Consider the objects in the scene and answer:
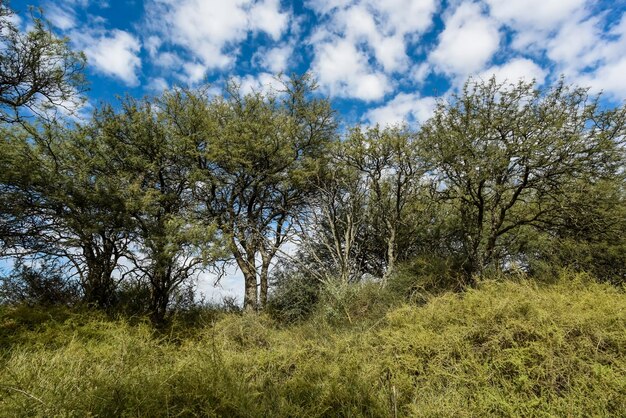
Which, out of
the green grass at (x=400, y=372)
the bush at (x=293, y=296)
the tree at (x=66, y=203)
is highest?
Answer: the tree at (x=66, y=203)

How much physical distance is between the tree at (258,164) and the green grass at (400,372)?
7319 millimetres

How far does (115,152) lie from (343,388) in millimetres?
11509

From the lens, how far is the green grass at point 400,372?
3686 mm

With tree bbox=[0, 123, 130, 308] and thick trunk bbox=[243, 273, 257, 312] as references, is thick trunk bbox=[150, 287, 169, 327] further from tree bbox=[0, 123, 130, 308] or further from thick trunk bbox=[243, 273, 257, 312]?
thick trunk bbox=[243, 273, 257, 312]

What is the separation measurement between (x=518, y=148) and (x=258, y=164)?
9.19m

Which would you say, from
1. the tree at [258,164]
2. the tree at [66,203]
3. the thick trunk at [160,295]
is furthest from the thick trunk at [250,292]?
the tree at [66,203]

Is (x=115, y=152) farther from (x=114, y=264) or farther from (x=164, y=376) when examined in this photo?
(x=164, y=376)

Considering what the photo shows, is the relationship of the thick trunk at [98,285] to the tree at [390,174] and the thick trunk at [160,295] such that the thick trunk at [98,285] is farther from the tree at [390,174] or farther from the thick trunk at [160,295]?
the tree at [390,174]

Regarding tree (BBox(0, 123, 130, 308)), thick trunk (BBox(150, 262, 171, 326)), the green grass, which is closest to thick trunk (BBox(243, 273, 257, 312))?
thick trunk (BBox(150, 262, 171, 326))

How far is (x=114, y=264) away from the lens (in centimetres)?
1148

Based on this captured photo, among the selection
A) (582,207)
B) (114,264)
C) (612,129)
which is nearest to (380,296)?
(582,207)

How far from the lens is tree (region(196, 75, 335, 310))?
12.8 metres

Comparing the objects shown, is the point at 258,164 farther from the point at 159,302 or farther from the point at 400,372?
the point at 400,372

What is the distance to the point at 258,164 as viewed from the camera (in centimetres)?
1375
